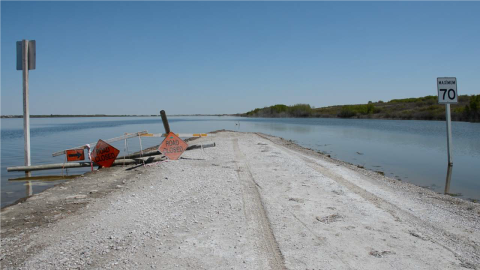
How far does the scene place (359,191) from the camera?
7629 millimetres

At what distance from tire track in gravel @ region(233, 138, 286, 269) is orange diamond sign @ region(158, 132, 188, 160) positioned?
4.09 m

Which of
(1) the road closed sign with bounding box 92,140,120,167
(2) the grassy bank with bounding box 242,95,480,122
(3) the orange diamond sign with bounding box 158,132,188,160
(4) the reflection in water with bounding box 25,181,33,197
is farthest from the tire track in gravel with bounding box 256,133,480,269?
(2) the grassy bank with bounding box 242,95,480,122

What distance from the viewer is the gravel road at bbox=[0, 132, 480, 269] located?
394 centimetres

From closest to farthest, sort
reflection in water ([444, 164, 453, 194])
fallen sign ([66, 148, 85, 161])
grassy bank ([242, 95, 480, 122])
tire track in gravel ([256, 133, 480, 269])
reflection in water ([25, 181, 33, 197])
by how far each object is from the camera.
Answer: tire track in gravel ([256, 133, 480, 269]) → reflection in water ([25, 181, 33, 197]) → reflection in water ([444, 164, 453, 194]) → fallen sign ([66, 148, 85, 161]) → grassy bank ([242, 95, 480, 122])

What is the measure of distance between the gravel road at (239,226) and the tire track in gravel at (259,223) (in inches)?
0.7

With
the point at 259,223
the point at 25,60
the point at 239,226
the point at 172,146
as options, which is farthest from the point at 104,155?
the point at 259,223

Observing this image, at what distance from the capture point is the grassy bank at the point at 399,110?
51562 millimetres

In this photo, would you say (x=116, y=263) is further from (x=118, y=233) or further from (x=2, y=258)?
(x=2, y=258)

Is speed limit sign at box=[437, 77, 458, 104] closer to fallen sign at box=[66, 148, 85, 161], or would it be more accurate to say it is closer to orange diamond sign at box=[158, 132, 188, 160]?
orange diamond sign at box=[158, 132, 188, 160]

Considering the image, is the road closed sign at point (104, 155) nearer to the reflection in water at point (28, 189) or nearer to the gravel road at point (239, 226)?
the reflection in water at point (28, 189)

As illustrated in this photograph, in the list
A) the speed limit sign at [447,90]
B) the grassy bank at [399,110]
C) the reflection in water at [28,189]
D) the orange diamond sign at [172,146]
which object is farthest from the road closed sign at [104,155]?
the grassy bank at [399,110]

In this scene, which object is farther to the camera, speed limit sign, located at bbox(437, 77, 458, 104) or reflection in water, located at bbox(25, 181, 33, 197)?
speed limit sign, located at bbox(437, 77, 458, 104)

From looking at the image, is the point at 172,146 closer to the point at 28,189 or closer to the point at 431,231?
the point at 28,189

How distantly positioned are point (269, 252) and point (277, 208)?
79.8 inches
